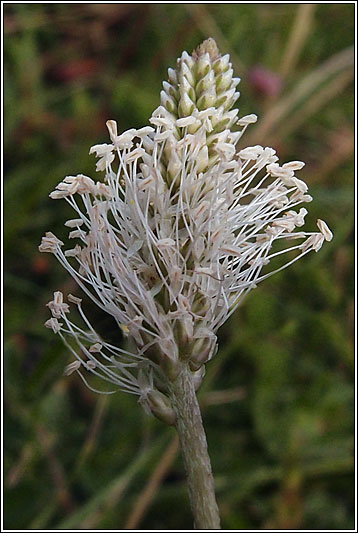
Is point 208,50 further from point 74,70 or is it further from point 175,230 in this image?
point 74,70

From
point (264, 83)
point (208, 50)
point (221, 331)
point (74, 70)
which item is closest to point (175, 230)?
point (208, 50)

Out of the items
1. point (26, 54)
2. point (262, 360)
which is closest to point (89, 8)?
point (26, 54)

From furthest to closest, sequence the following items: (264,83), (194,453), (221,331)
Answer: (264,83), (221,331), (194,453)

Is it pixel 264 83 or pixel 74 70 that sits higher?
pixel 74 70

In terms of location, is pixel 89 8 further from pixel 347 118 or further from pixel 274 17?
pixel 347 118

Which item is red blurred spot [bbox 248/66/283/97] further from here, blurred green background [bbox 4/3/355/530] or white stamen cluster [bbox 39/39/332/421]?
white stamen cluster [bbox 39/39/332/421]

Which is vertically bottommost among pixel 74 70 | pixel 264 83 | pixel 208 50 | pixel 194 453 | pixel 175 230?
pixel 194 453

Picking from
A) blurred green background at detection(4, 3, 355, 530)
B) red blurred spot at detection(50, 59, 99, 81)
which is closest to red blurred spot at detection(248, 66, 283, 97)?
blurred green background at detection(4, 3, 355, 530)
